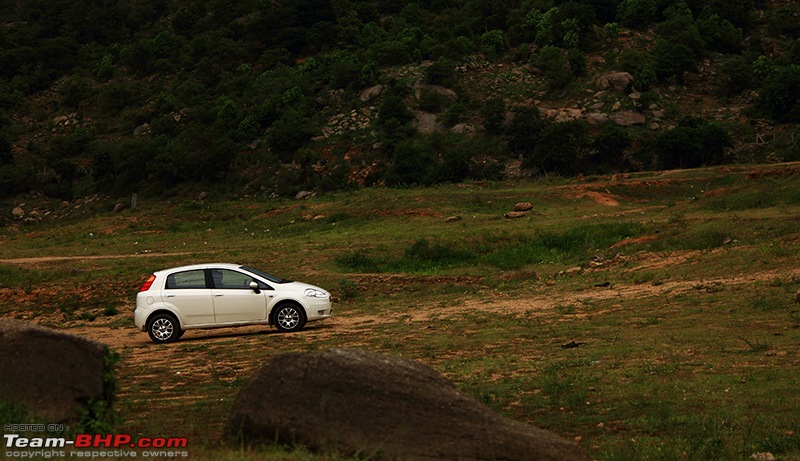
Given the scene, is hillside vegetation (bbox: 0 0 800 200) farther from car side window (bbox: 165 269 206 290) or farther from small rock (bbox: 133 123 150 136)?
car side window (bbox: 165 269 206 290)

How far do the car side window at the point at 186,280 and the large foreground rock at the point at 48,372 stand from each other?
9.34 metres

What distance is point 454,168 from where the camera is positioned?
47.9 meters

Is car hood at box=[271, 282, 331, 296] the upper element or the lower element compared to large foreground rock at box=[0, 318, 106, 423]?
lower

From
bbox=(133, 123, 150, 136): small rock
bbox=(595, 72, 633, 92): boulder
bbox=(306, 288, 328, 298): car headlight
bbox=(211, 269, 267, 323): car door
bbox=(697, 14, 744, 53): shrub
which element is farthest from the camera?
bbox=(133, 123, 150, 136): small rock

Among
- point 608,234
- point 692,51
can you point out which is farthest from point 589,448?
point 692,51

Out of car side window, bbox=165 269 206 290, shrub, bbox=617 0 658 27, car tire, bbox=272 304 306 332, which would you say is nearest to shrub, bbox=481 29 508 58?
shrub, bbox=617 0 658 27

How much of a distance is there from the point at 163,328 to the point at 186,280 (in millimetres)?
1058

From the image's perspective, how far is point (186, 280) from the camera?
18188 millimetres

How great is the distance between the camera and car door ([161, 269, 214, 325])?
714 inches

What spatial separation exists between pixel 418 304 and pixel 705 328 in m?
8.43

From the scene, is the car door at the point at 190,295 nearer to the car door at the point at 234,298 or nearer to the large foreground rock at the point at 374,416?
the car door at the point at 234,298

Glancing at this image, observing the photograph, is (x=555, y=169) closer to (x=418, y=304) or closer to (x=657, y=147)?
(x=657, y=147)

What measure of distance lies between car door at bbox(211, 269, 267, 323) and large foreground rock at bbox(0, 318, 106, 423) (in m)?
9.41

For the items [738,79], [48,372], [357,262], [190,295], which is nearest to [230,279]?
[190,295]
